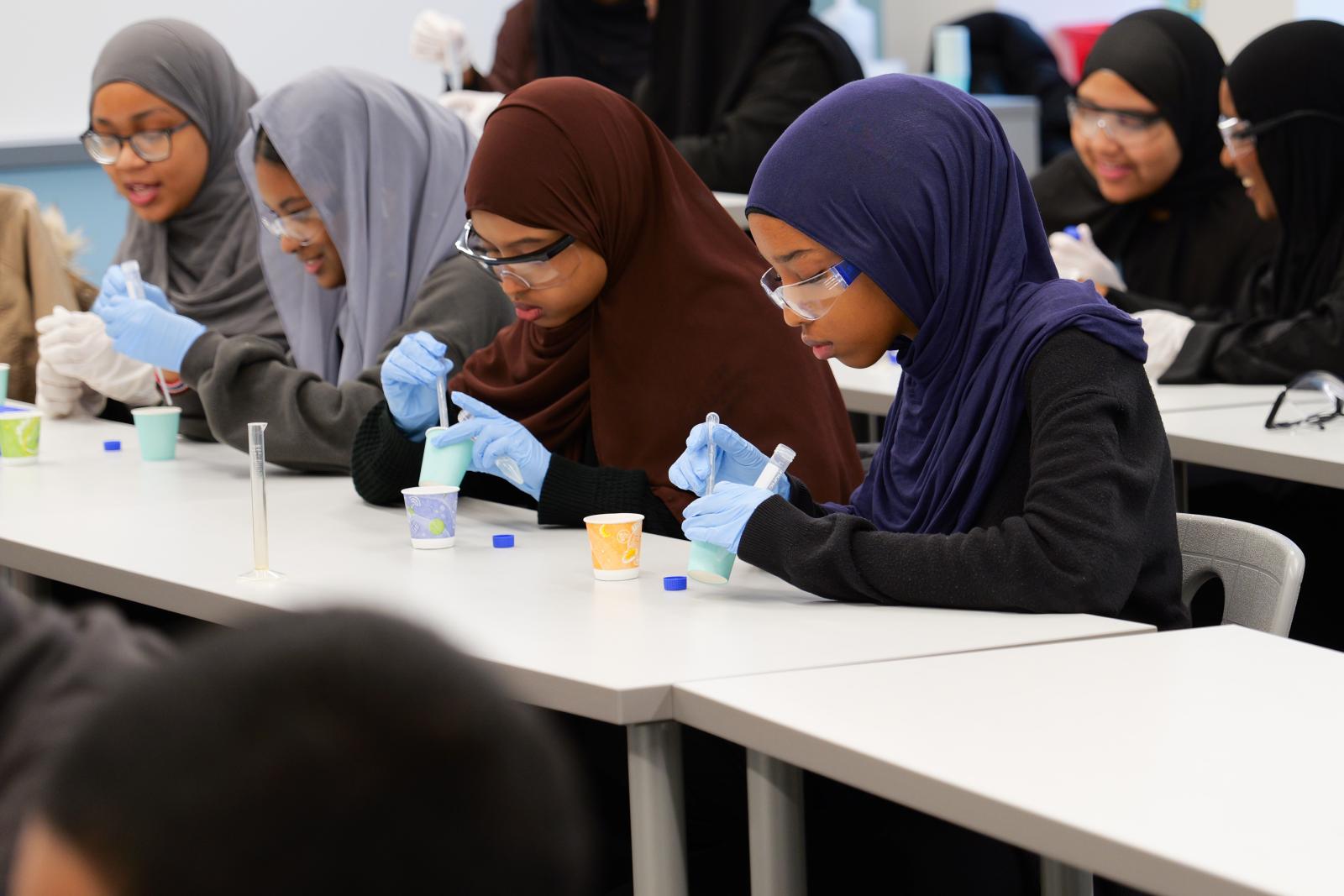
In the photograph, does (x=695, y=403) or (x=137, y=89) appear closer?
(x=695, y=403)

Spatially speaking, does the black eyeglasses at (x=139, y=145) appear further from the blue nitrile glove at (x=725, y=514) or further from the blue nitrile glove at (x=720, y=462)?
the blue nitrile glove at (x=725, y=514)

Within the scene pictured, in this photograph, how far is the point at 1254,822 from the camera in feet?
3.56

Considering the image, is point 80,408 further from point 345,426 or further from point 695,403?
point 695,403

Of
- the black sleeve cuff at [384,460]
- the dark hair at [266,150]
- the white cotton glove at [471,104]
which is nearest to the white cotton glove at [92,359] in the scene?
the dark hair at [266,150]

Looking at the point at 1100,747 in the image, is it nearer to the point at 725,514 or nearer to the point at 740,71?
the point at 725,514

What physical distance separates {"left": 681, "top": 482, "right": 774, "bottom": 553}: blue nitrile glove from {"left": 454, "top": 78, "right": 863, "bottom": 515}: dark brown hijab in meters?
0.42

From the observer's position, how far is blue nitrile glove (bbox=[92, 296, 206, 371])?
9.11 ft

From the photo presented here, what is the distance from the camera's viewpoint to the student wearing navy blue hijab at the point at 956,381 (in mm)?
1661

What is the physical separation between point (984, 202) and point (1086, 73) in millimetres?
2428

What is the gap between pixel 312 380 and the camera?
108 inches

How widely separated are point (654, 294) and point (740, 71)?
2.74 meters

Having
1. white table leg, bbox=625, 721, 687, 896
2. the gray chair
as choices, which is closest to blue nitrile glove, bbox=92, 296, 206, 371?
white table leg, bbox=625, 721, 687, 896

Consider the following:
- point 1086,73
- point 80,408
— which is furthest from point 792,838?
point 1086,73

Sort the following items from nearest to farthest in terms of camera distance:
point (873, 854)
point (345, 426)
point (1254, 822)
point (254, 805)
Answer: point (254, 805), point (1254, 822), point (873, 854), point (345, 426)
